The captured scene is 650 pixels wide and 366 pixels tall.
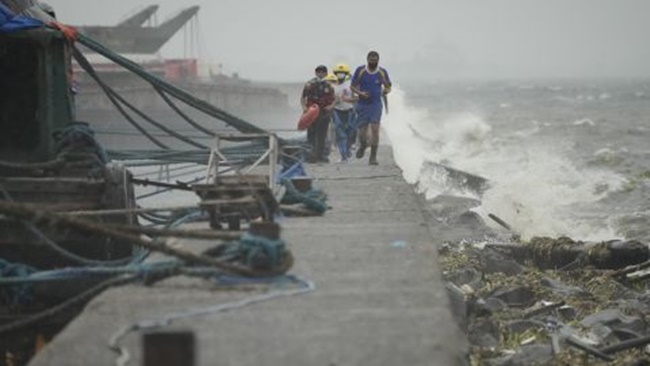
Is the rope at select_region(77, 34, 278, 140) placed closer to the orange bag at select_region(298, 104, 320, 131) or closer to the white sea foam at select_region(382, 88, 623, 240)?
the orange bag at select_region(298, 104, 320, 131)

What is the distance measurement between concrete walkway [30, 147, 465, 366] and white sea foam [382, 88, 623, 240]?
9.00 metres

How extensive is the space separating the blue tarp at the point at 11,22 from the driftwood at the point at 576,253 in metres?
7.56

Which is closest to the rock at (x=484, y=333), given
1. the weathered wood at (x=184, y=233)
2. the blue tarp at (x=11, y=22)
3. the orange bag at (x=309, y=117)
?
the weathered wood at (x=184, y=233)

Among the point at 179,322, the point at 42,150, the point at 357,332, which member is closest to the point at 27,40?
the point at 42,150

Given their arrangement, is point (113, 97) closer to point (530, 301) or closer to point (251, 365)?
point (530, 301)

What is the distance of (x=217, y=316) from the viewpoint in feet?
14.0

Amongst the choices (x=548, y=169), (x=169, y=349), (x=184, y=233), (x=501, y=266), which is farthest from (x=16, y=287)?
(x=548, y=169)

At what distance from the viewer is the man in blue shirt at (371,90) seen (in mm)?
11828

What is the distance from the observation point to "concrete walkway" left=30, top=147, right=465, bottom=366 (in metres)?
3.75

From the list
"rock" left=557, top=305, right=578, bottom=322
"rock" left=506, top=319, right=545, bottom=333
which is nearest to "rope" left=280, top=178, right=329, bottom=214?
"rock" left=506, top=319, right=545, bottom=333

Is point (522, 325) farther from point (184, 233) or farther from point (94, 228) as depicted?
point (94, 228)

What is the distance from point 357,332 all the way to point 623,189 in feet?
62.7

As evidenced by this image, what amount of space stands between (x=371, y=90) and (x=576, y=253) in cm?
430

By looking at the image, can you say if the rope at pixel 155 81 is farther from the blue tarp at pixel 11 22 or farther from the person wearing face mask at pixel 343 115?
the person wearing face mask at pixel 343 115
